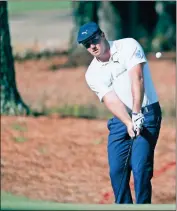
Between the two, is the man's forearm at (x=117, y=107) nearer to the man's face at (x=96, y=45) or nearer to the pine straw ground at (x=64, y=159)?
the man's face at (x=96, y=45)

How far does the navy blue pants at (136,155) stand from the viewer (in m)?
6.59

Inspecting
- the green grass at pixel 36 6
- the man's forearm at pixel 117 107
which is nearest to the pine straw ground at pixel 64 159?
the man's forearm at pixel 117 107

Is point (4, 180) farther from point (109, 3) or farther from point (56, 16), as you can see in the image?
point (56, 16)

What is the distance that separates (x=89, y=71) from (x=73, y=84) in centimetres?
878

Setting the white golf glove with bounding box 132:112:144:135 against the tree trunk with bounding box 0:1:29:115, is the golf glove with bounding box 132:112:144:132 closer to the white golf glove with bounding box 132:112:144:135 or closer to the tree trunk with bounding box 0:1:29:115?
the white golf glove with bounding box 132:112:144:135

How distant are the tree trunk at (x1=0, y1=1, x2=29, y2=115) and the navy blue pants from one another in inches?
185

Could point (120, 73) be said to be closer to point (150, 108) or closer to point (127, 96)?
point (127, 96)

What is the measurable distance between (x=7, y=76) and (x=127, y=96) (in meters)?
4.99

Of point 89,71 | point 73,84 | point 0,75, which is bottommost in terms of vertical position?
point 73,84

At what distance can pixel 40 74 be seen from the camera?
53.7 feet

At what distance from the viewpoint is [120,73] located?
258 inches

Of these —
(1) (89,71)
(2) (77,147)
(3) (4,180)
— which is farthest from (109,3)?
(1) (89,71)

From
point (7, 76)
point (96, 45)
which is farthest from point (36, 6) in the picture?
point (96, 45)

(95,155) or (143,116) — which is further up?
(143,116)
